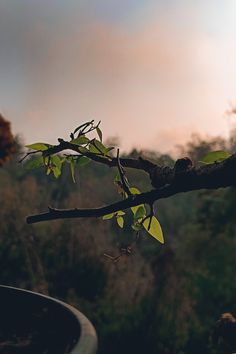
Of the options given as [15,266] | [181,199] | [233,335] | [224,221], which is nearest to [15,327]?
[233,335]

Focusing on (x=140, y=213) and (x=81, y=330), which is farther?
(x=81, y=330)

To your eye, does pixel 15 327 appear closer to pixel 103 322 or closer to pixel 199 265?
pixel 103 322

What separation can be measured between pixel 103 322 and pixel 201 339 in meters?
1.31

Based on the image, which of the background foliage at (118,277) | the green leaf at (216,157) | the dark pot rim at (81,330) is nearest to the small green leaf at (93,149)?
the green leaf at (216,157)

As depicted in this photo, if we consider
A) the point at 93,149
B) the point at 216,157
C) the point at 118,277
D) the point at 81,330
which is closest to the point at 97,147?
the point at 93,149

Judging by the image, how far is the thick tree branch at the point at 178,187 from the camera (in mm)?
341

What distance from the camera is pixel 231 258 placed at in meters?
7.05

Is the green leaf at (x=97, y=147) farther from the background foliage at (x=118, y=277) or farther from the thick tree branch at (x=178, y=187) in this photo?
the background foliage at (x=118, y=277)

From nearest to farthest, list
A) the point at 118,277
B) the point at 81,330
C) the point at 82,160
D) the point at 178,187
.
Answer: the point at 178,187, the point at 82,160, the point at 81,330, the point at 118,277

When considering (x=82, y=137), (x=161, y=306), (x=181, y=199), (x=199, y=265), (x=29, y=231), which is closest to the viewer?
(x=82, y=137)

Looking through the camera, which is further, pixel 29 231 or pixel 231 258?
pixel 231 258

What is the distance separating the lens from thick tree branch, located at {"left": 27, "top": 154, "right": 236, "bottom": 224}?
341mm

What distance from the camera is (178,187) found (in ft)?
1.16

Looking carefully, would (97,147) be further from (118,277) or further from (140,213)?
(118,277)
